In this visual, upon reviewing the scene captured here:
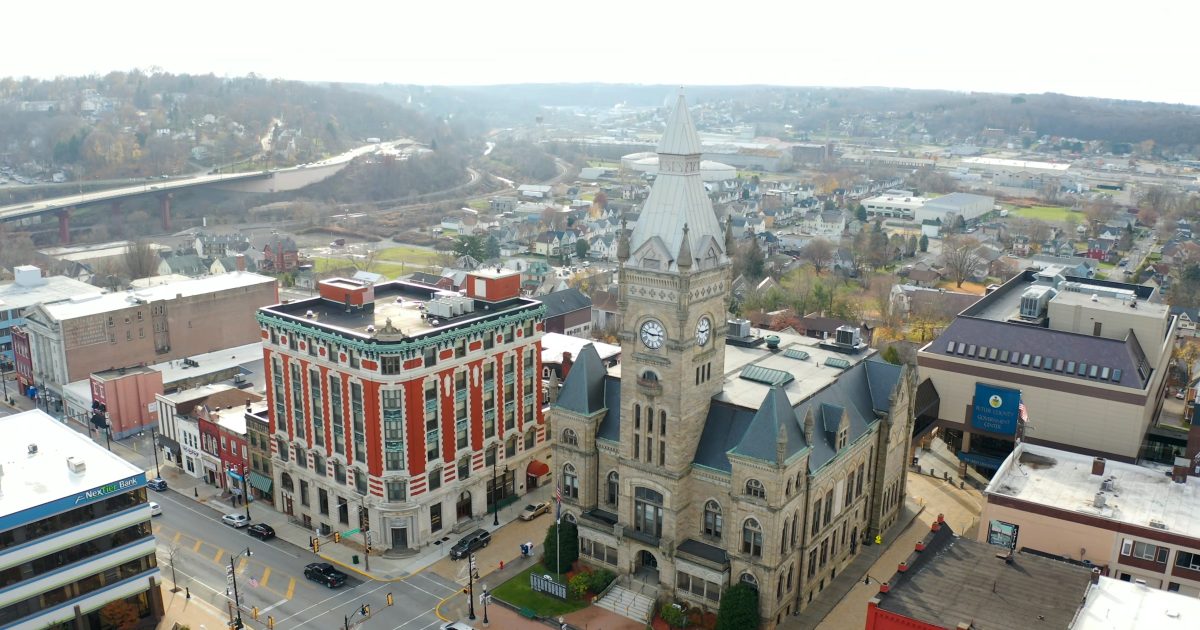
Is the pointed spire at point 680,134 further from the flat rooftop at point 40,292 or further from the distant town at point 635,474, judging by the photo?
the flat rooftop at point 40,292

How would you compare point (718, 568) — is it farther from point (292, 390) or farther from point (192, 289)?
point (192, 289)

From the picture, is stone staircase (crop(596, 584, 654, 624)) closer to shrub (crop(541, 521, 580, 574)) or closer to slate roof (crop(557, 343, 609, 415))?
shrub (crop(541, 521, 580, 574))

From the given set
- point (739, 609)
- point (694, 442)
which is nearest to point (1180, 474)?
point (739, 609)

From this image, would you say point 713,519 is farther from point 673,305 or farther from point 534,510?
point 534,510

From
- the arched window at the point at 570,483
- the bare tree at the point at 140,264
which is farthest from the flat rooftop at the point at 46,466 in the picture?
the bare tree at the point at 140,264

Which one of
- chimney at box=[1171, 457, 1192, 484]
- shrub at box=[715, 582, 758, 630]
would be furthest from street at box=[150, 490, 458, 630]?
chimney at box=[1171, 457, 1192, 484]

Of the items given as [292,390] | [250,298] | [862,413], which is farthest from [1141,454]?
[250,298]
